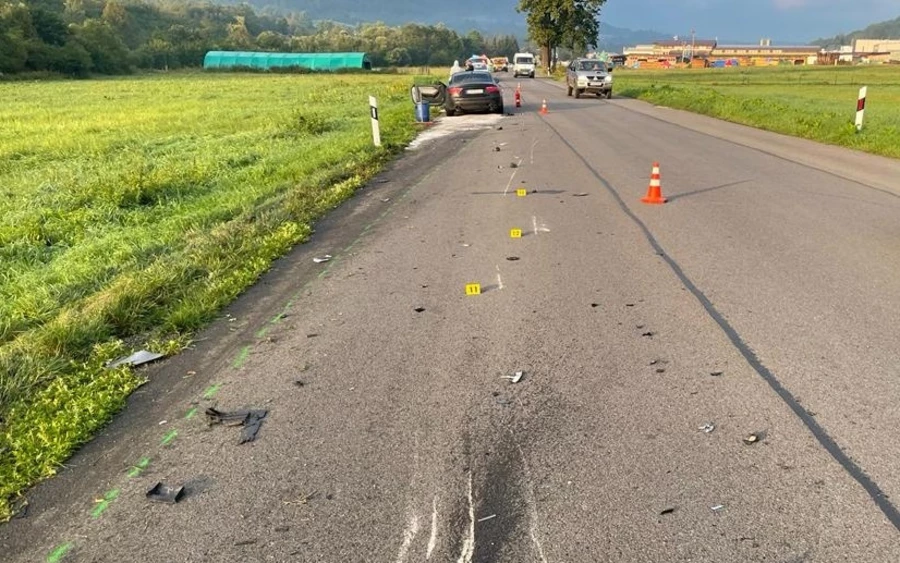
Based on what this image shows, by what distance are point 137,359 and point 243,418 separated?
53.5 inches

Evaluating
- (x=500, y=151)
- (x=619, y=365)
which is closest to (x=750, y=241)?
(x=619, y=365)

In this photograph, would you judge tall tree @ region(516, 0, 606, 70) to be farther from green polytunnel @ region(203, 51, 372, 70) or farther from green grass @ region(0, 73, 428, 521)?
green grass @ region(0, 73, 428, 521)

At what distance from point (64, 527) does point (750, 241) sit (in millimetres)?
6793

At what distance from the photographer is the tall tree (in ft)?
224

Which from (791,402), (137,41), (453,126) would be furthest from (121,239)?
(137,41)

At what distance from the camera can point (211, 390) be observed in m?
4.28

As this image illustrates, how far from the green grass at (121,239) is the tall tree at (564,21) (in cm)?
→ 5419

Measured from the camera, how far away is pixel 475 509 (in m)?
3.05

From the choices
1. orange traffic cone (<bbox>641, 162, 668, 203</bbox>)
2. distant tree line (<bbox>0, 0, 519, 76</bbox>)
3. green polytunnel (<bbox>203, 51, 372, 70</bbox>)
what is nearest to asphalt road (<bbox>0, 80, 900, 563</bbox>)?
orange traffic cone (<bbox>641, 162, 668, 203</bbox>)

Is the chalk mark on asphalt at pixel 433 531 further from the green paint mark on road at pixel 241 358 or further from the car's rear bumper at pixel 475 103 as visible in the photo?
the car's rear bumper at pixel 475 103

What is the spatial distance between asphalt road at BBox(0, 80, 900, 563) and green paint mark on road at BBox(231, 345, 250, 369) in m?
0.05

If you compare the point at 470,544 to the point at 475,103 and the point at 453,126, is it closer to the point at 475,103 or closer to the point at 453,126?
the point at 453,126

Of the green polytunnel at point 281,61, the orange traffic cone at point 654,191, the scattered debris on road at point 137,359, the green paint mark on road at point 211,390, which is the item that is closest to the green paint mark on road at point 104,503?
the green paint mark on road at point 211,390

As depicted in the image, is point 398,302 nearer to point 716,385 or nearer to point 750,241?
point 716,385
